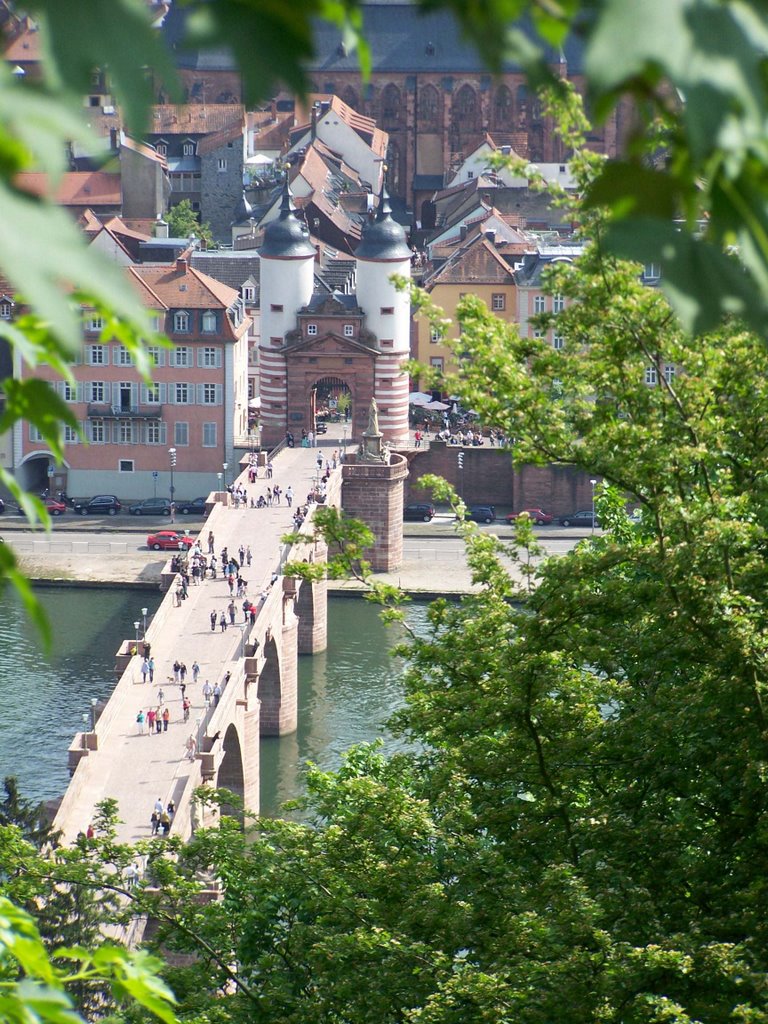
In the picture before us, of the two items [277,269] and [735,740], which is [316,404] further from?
[735,740]

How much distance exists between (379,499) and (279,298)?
33.3 ft

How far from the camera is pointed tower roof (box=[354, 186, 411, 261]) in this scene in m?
75.9

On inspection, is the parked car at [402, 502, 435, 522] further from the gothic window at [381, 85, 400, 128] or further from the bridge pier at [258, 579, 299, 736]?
the gothic window at [381, 85, 400, 128]

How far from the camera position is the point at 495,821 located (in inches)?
565

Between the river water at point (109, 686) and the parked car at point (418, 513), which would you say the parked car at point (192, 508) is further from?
the river water at point (109, 686)

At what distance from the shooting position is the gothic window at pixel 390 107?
118 metres

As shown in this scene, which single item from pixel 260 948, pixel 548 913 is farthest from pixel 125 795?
pixel 548 913

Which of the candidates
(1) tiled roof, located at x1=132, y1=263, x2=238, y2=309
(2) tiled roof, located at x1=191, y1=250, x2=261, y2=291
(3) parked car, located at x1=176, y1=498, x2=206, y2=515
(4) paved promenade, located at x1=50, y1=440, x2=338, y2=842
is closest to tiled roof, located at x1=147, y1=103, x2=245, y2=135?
(2) tiled roof, located at x1=191, y1=250, x2=261, y2=291

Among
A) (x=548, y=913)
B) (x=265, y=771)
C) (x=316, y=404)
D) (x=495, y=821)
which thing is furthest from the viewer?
(x=316, y=404)

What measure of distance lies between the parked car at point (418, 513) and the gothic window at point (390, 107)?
47.7m

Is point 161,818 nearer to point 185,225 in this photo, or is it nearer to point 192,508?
point 192,508

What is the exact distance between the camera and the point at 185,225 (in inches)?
3684

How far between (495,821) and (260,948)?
2.19 metres

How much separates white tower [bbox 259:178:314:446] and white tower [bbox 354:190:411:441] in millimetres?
2344
